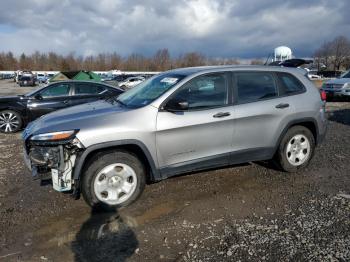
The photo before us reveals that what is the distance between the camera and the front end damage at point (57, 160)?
3.80 m

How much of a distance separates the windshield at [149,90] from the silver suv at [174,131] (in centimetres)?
2

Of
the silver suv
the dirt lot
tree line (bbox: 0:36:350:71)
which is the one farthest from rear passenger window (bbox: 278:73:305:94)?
tree line (bbox: 0:36:350:71)

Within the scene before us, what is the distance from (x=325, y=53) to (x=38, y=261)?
95.9m

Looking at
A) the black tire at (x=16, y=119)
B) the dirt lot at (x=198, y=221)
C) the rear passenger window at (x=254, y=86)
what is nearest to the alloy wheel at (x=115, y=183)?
the dirt lot at (x=198, y=221)

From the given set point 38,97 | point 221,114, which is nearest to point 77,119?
point 221,114

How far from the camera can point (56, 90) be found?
30.5 ft

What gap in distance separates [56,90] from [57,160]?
19.8 feet

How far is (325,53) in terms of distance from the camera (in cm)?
8675

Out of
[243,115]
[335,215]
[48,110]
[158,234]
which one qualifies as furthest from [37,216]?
[48,110]

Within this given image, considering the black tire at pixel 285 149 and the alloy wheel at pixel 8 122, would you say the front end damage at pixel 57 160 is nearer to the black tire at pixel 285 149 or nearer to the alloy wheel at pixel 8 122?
the black tire at pixel 285 149

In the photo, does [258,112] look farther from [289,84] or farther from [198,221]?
[198,221]

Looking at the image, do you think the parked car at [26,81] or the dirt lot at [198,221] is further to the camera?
the parked car at [26,81]

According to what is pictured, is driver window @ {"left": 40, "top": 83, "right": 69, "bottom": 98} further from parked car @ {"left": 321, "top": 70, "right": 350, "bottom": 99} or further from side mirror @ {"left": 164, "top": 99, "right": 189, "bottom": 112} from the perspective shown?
parked car @ {"left": 321, "top": 70, "right": 350, "bottom": 99}

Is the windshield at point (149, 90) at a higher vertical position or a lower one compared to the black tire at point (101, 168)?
higher
